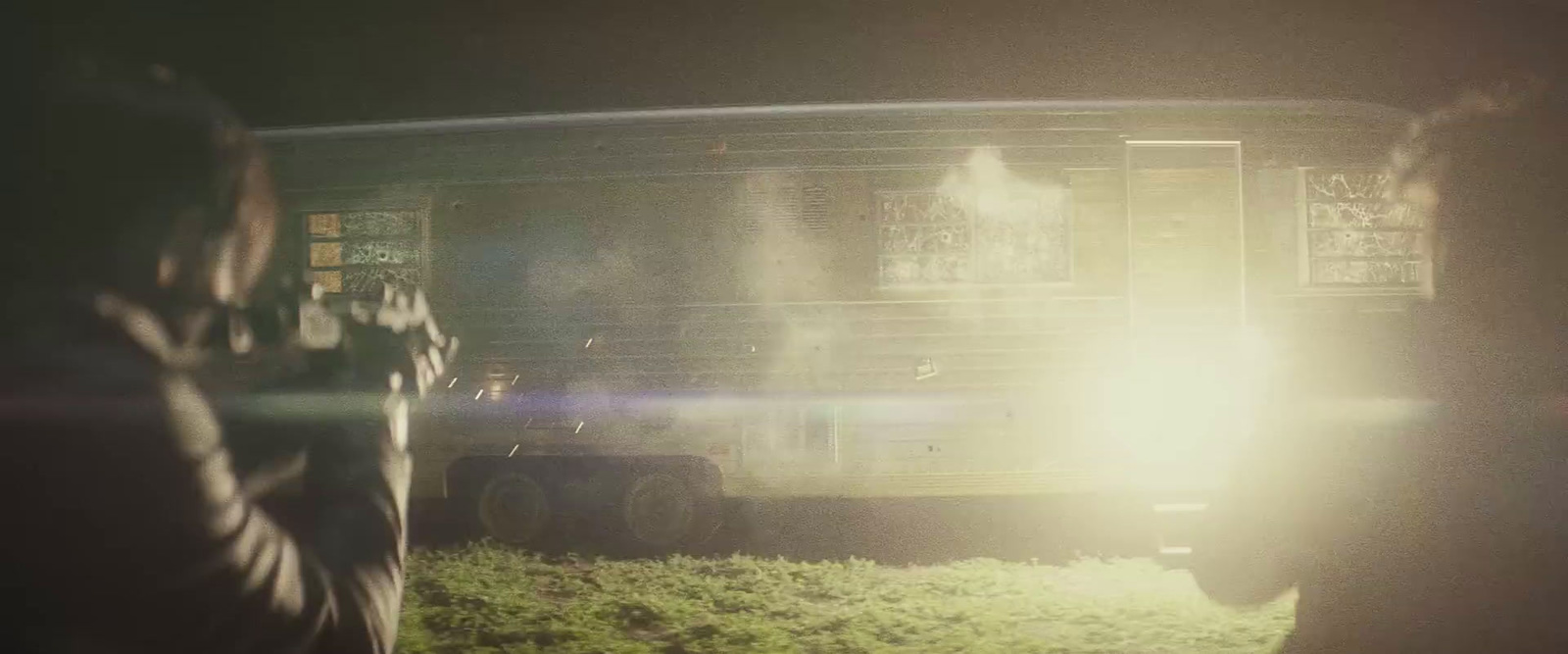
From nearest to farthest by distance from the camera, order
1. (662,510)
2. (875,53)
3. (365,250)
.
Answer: (365,250)
(875,53)
(662,510)

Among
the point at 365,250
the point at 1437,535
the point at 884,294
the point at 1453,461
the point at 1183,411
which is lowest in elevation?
the point at 1437,535

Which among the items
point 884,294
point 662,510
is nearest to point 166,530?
point 662,510

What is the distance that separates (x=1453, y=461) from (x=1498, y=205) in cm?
127

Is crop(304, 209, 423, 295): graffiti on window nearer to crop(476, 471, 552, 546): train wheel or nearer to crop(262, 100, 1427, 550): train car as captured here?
crop(262, 100, 1427, 550): train car

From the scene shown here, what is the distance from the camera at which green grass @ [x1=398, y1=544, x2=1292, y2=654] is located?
388cm

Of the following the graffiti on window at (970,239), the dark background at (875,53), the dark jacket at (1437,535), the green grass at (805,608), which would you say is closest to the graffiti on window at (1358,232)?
the dark background at (875,53)

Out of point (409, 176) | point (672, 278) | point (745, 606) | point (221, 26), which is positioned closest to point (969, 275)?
point (672, 278)

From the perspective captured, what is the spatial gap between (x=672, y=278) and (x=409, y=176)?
4.21 ft

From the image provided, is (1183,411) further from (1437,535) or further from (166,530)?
(166,530)

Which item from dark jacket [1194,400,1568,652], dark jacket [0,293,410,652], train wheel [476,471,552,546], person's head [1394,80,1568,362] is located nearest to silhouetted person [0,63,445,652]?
dark jacket [0,293,410,652]

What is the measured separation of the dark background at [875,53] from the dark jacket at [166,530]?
2.43 metres

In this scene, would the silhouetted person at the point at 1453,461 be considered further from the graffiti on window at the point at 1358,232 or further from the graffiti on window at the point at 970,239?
the graffiti on window at the point at 970,239

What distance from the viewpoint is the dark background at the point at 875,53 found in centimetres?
418

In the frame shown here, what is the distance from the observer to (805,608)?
167 inches
